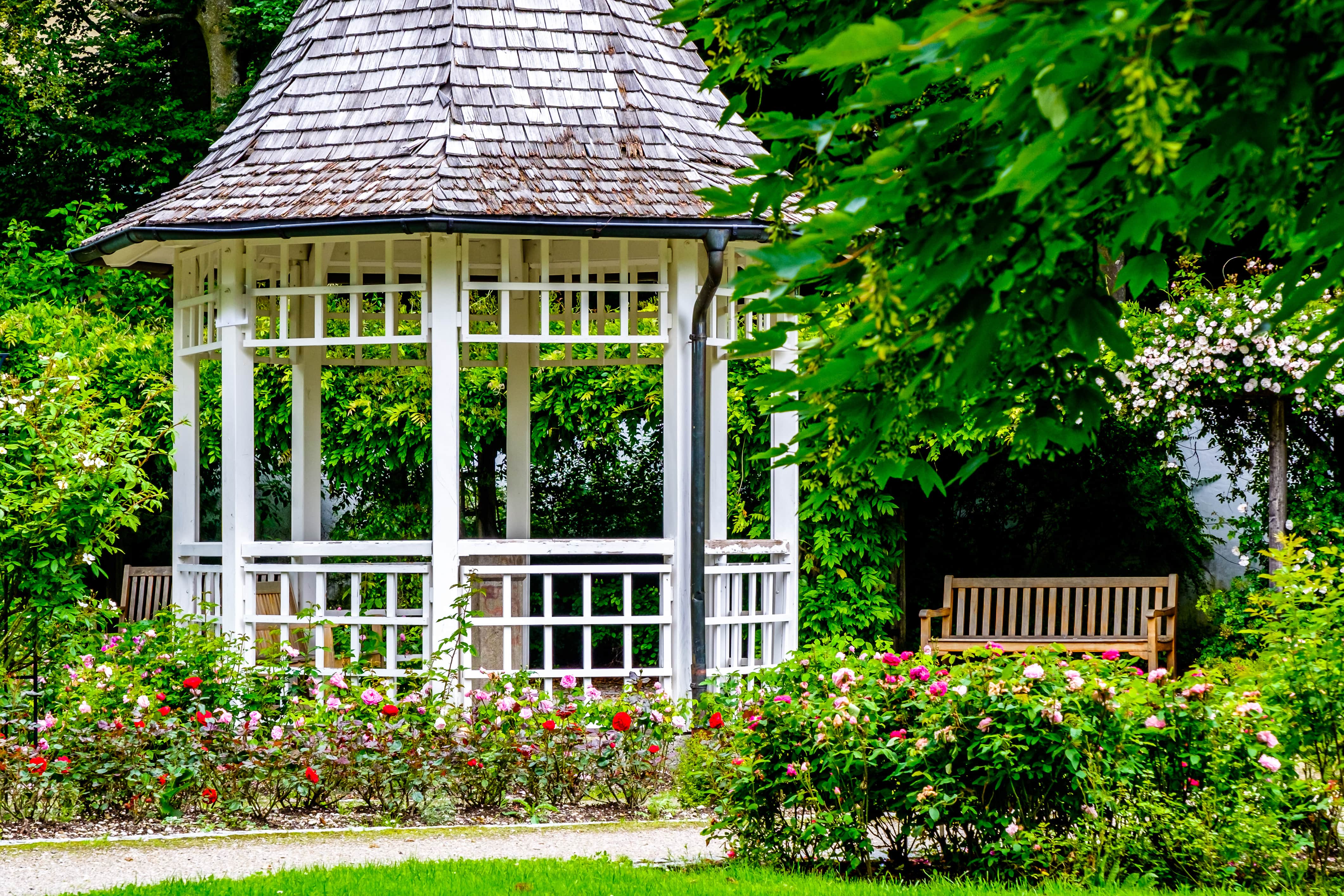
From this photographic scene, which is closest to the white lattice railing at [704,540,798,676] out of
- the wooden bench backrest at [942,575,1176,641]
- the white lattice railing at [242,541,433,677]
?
the white lattice railing at [242,541,433,677]

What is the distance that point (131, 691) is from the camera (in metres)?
6.10

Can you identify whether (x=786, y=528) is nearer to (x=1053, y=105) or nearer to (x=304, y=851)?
(x=304, y=851)

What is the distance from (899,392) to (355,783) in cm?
415

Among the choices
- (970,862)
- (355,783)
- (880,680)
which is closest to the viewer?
(970,862)

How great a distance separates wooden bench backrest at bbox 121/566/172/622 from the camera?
12.2 metres

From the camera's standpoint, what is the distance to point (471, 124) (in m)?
7.88

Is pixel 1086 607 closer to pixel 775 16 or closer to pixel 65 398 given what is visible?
pixel 65 398

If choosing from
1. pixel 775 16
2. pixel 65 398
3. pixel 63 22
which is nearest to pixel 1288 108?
pixel 775 16

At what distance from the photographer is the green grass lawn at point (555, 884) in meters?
4.30

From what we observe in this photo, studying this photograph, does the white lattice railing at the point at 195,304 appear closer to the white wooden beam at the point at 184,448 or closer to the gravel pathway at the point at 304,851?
the white wooden beam at the point at 184,448

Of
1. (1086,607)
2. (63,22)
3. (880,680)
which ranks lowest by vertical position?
(1086,607)

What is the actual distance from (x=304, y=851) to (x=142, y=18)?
49.5 feet

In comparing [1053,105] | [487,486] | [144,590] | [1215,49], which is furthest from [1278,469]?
[1053,105]

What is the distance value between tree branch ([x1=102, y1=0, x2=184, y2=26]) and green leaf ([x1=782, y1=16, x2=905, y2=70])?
17.2 meters
